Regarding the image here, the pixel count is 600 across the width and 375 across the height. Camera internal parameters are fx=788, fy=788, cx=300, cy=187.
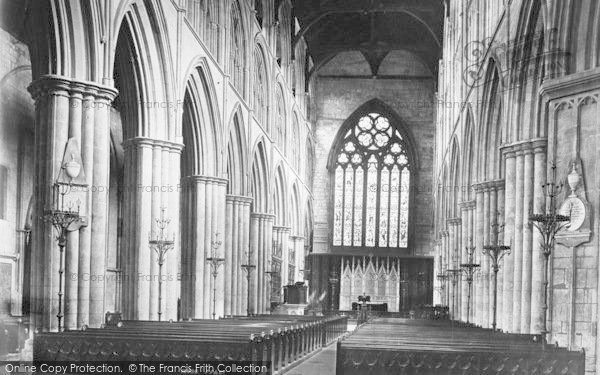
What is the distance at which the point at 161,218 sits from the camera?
63.9ft

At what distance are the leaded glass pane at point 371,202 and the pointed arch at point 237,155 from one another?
20749mm

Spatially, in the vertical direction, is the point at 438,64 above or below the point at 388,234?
above

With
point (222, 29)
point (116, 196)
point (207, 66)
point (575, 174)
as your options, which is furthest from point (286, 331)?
point (116, 196)

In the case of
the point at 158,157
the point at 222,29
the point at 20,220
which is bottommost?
the point at 20,220

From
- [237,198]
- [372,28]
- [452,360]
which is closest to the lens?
[452,360]

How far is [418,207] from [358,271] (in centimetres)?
551

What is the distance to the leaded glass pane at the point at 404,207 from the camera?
4803 centimetres

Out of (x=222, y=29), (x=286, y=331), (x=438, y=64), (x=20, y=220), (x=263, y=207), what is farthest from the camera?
(x=438, y=64)

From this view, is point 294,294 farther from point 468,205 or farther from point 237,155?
point 468,205

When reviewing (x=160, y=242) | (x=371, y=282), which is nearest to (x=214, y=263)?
(x=160, y=242)

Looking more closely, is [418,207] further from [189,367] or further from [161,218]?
[189,367]

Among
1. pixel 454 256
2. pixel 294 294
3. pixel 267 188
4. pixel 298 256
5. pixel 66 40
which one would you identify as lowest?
pixel 294 294

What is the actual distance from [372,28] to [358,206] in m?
11.6

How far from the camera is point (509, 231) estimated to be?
18.3 metres
